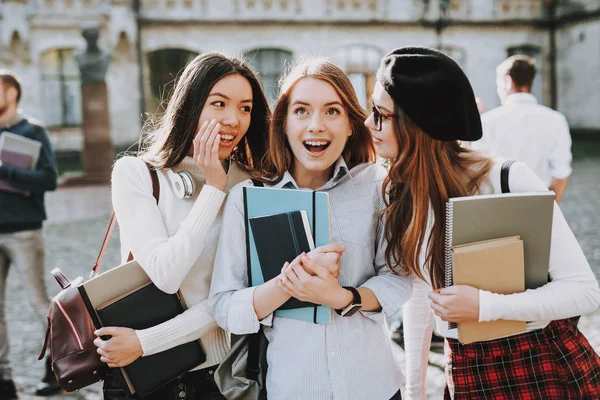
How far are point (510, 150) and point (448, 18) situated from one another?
16.1m

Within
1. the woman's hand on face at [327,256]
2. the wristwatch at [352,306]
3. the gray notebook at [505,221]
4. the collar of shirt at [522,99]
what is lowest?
the wristwatch at [352,306]

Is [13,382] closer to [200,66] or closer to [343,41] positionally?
[200,66]

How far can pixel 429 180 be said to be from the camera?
1665mm

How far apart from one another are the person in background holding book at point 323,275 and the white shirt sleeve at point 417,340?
1.12ft

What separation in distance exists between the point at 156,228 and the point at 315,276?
0.58 m

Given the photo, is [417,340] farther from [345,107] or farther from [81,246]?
[81,246]

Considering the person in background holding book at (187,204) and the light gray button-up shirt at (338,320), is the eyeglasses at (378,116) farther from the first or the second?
the person in background holding book at (187,204)

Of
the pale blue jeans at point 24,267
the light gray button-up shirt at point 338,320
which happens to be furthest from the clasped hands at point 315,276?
the pale blue jeans at point 24,267

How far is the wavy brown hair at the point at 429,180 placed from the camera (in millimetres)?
1651

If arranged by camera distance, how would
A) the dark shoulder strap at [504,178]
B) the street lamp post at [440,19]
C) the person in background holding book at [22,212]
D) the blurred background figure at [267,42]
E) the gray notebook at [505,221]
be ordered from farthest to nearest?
the street lamp post at [440,19]
the blurred background figure at [267,42]
the person in background holding book at [22,212]
the dark shoulder strap at [504,178]
the gray notebook at [505,221]

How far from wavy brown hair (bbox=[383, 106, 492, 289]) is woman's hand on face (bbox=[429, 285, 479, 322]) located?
0.16 m

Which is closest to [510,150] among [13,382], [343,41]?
[13,382]

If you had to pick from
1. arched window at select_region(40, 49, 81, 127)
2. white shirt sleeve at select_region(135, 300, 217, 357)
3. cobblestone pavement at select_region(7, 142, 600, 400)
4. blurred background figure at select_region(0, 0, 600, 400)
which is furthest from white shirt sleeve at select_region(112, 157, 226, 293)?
arched window at select_region(40, 49, 81, 127)

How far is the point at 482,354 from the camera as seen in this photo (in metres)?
1.63
